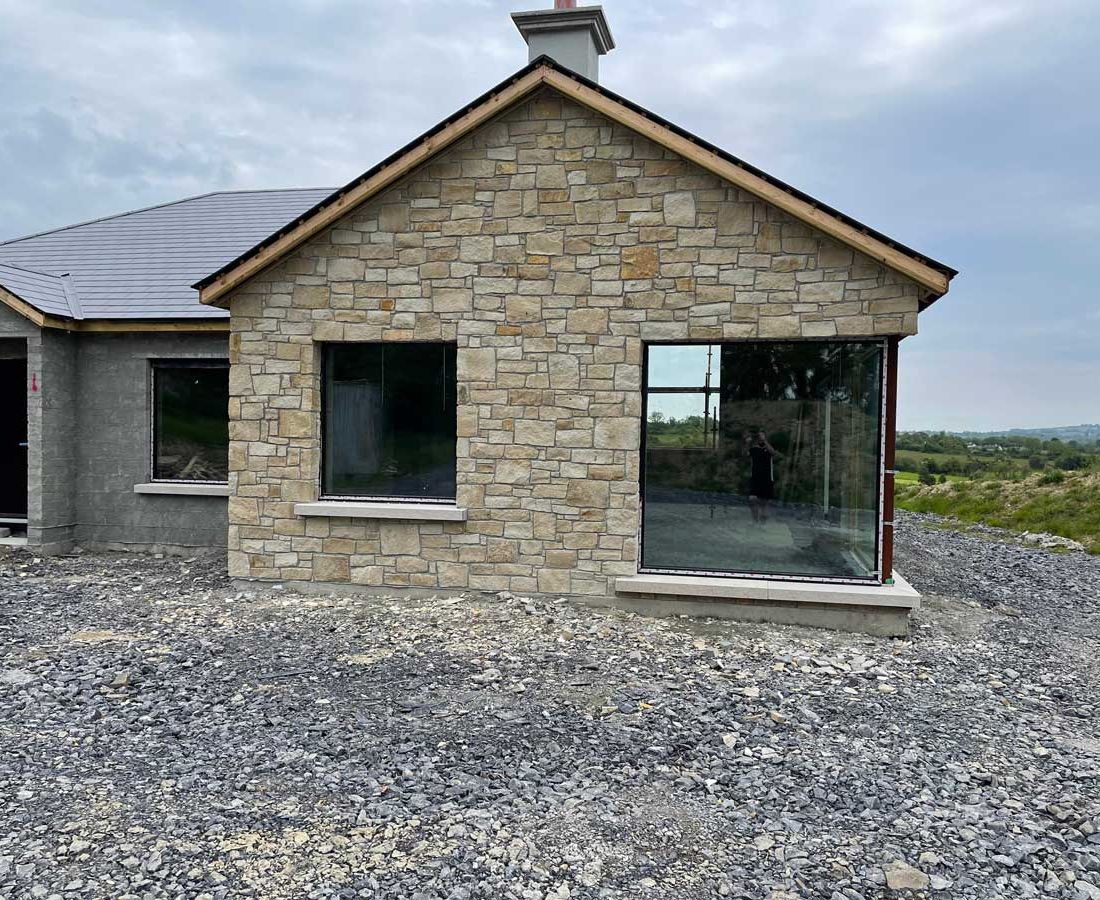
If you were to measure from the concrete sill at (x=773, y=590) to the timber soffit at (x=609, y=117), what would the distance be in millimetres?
3062

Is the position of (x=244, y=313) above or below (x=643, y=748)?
above

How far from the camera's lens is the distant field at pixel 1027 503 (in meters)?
18.8

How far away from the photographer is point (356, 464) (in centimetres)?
941

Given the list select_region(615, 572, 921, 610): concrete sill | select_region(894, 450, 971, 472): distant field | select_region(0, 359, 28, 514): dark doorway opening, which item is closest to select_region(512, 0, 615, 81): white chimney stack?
select_region(615, 572, 921, 610): concrete sill

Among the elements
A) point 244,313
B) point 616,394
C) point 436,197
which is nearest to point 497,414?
point 616,394

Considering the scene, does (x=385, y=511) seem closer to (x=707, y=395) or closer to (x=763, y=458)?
(x=707, y=395)

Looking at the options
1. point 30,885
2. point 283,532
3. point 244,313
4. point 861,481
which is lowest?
point 30,885

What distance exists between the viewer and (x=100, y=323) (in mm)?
11734

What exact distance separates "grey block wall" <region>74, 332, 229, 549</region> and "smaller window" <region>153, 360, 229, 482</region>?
6.1 inches

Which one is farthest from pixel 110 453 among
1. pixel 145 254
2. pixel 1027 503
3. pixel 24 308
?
pixel 1027 503

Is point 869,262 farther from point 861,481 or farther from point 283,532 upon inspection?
point 283,532

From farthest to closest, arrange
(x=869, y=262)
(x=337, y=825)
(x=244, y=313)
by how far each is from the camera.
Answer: (x=244, y=313), (x=869, y=262), (x=337, y=825)

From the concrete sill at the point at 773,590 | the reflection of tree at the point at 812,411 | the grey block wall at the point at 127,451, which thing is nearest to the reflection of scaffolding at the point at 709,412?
the reflection of tree at the point at 812,411

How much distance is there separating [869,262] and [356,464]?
6.12m
